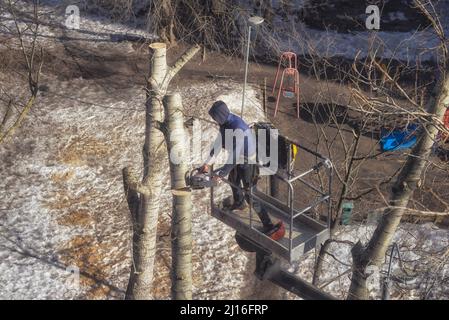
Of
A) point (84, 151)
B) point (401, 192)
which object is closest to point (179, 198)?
point (401, 192)

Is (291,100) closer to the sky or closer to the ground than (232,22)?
closer to the ground

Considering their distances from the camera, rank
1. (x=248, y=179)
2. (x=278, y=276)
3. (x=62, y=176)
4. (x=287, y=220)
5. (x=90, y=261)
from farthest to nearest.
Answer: (x=62, y=176), (x=90, y=261), (x=287, y=220), (x=248, y=179), (x=278, y=276)

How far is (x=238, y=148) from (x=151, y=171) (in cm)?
139

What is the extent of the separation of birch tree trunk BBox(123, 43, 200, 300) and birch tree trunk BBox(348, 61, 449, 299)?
2.94 m

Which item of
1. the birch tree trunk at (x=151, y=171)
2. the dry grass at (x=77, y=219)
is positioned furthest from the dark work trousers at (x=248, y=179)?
the dry grass at (x=77, y=219)

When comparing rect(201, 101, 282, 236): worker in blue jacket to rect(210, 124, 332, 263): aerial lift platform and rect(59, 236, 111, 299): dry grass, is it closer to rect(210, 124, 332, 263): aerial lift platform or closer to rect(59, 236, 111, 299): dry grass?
rect(210, 124, 332, 263): aerial lift platform

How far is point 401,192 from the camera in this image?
8711 millimetres

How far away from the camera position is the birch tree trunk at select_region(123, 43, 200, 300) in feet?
29.2

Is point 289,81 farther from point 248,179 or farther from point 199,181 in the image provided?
point 199,181

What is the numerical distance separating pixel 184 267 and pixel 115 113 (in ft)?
28.5

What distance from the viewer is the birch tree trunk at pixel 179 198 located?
26.9ft

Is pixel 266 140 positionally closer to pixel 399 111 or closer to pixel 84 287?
pixel 399 111

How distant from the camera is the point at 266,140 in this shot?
8438mm

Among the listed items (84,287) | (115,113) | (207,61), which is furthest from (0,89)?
(84,287)
